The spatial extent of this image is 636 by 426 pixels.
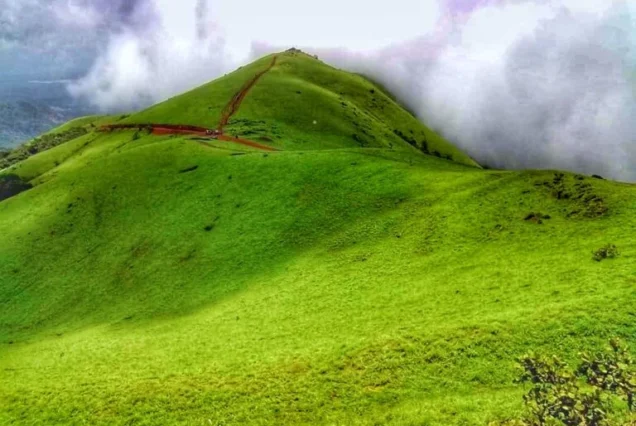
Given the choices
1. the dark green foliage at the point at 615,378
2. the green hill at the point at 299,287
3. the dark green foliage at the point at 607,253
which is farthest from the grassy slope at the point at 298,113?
the dark green foliage at the point at 615,378

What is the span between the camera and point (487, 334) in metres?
26.1

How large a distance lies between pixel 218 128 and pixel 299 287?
73346 millimetres

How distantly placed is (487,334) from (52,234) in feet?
207

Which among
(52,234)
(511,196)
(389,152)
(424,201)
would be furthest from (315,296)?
(52,234)

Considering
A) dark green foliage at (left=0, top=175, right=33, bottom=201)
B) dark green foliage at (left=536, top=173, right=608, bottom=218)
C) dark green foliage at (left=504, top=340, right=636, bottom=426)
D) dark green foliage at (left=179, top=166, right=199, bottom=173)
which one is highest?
dark green foliage at (left=0, top=175, right=33, bottom=201)

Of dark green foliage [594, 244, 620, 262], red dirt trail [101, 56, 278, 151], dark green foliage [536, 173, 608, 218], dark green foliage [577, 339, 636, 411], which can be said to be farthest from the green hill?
red dirt trail [101, 56, 278, 151]

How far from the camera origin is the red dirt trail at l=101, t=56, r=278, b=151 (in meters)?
93.1

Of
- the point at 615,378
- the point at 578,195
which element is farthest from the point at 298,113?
the point at 615,378

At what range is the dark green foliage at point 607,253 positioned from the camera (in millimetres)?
30447

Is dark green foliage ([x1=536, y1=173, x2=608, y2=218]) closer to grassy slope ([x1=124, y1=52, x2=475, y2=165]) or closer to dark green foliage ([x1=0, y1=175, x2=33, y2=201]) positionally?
grassy slope ([x1=124, y1=52, x2=475, y2=165])

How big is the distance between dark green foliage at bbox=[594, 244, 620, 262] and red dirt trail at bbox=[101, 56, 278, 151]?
64906mm

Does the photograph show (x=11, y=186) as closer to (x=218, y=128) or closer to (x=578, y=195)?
(x=218, y=128)

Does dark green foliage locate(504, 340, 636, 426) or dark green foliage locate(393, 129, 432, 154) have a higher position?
dark green foliage locate(393, 129, 432, 154)

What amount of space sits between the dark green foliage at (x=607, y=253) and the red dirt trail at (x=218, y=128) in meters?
64.9
